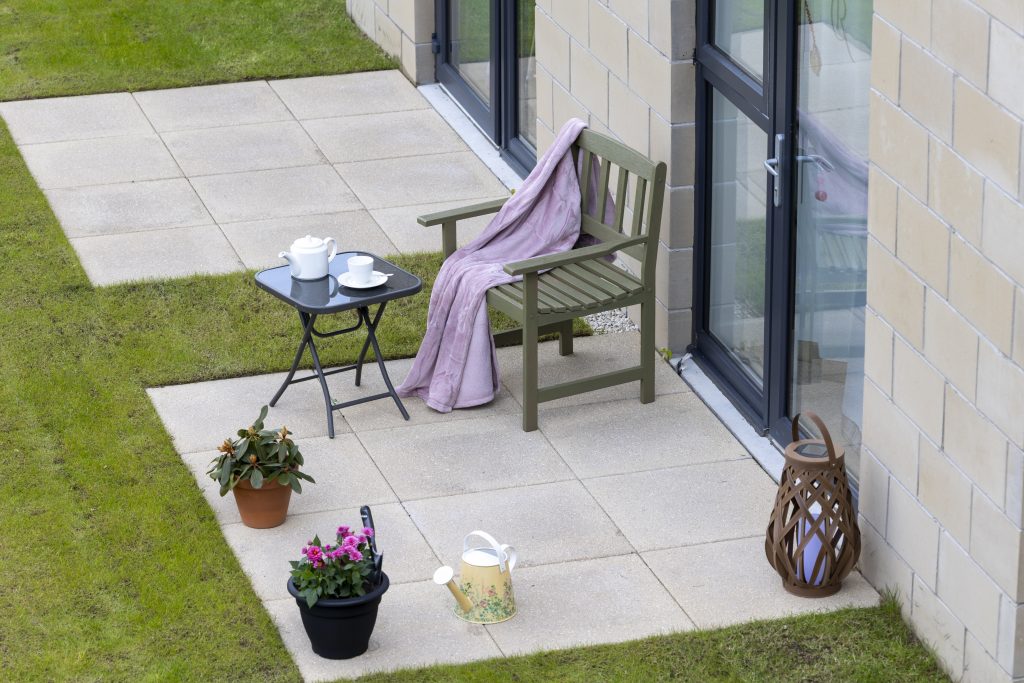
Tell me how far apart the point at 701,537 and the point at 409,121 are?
5808mm

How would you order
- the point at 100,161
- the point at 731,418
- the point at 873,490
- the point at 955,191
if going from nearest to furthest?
the point at 955,191 → the point at 873,490 → the point at 731,418 → the point at 100,161

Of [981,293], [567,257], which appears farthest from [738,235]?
[981,293]

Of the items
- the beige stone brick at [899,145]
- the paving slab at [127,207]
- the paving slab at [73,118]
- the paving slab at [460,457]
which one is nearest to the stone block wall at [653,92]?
the paving slab at [460,457]

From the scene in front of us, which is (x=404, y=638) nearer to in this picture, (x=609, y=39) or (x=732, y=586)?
(x=732, y=586)

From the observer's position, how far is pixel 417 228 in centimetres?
1002

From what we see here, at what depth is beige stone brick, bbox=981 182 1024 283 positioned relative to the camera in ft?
16.3

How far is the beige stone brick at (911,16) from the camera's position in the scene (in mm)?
5355

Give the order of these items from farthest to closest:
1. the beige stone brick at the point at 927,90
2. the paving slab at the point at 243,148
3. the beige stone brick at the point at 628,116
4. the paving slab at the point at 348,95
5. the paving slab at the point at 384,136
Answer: the paving slab at the point at 348,95 < the paving slab at the point at 384,136 < the paving slab at the point at 243,148 < the beige stone brick at the point at 628,116 < the beige stone brick at the point at 927,90

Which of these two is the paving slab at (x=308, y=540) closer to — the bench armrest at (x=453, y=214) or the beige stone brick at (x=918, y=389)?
the bench armrest at (x=453, y=214)

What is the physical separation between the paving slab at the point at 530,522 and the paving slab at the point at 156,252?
2982mm

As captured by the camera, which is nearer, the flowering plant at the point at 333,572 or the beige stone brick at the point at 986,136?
the beige stone brick at the point at 986,136

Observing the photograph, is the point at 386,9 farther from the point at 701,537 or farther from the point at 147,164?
the point at 701,537

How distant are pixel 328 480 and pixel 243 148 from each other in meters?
4.69

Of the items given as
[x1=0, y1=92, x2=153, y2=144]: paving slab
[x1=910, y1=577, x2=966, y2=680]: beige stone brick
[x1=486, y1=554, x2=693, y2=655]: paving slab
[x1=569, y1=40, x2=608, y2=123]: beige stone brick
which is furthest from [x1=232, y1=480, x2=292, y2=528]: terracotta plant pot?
[x1=0, y1=92, x2=153, y2=144]: paving slab
